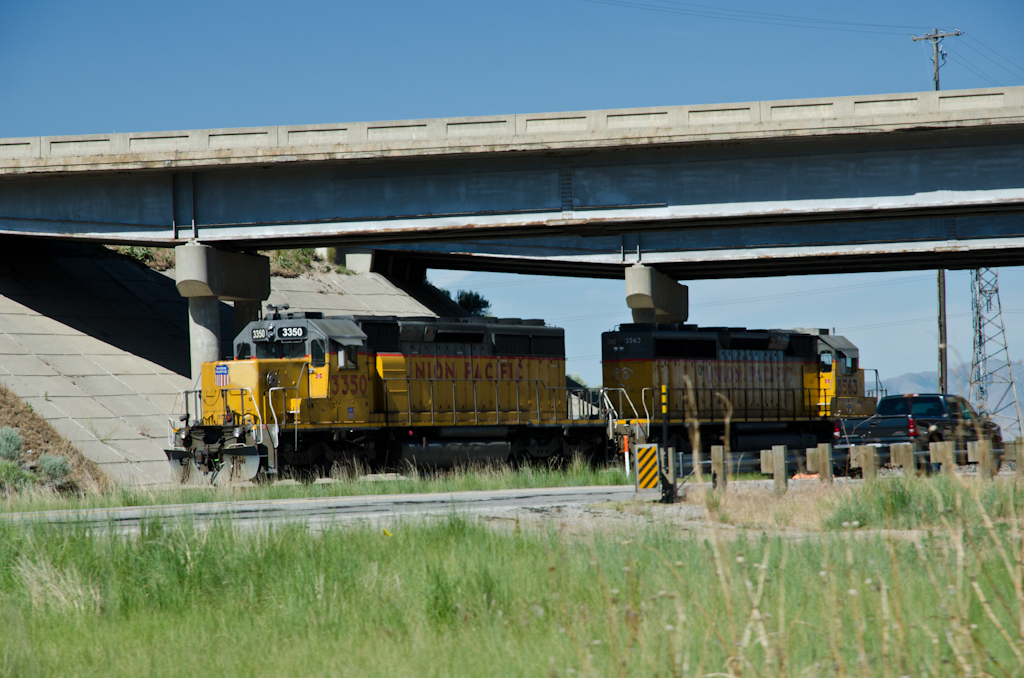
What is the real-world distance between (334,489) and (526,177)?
10192 millimetres

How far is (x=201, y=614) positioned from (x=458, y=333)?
14797 millimetres

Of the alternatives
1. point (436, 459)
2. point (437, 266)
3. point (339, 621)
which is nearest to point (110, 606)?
point (339, 621)

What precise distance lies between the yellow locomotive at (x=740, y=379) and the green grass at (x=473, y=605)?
613 inches

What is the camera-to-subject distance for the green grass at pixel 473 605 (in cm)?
509

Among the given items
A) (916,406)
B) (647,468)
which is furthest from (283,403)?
(916,406)

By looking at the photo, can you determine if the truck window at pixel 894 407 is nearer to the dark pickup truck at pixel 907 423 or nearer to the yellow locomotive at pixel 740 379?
the dark pickup truck at pixel 907 423

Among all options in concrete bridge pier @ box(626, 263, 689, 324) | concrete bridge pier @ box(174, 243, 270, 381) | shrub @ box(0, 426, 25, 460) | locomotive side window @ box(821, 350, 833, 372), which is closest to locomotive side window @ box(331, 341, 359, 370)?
concrete bridge pier @ box(174, 243, 270, 381)

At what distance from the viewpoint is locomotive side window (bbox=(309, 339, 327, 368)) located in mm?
19297

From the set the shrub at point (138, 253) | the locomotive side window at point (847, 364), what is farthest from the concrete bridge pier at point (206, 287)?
the locomotive side window at point (847, 364)

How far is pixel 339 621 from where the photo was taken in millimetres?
6480

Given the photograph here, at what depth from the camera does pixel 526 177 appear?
23844 mm

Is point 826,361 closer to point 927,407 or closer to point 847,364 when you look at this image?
point 847,364

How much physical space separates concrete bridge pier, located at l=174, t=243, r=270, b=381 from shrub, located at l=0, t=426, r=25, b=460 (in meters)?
4.66

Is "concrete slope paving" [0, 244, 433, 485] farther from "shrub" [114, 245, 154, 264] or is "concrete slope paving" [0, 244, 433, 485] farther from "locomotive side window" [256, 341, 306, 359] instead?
"locomotive side window" [256, 341, 306, 359]
